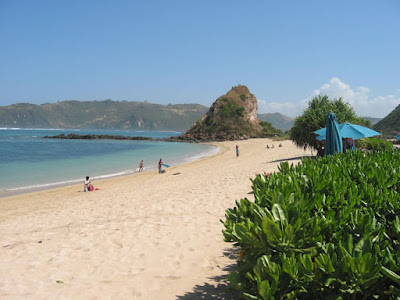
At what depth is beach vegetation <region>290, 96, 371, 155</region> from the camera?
63.4 ft

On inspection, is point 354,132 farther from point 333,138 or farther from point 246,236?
point 246,236

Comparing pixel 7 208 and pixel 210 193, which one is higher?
pixel 210 193

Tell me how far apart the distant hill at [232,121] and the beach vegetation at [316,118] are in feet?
173

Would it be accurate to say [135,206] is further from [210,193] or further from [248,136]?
[248,136]

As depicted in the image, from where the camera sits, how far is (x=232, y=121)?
272 ft

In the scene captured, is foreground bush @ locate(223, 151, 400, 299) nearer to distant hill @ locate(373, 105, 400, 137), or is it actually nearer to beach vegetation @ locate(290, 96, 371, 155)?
beach vegetation @ locate(290, 96, 371, 155)

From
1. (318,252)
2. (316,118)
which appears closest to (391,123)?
(316,118)

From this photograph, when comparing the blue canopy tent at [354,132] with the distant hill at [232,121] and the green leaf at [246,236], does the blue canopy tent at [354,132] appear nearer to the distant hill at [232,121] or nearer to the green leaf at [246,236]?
the green leaf at [246,236]

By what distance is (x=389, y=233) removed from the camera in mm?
2752

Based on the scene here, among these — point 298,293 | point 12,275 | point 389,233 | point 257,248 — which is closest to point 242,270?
point 257,248

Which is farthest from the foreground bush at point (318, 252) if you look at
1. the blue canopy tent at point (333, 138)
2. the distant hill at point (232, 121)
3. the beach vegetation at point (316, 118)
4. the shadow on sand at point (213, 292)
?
the distant hill at point (232, 121)

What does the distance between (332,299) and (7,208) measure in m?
12.2

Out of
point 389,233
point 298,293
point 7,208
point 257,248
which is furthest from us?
point 7,208

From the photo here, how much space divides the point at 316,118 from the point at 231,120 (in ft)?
211
